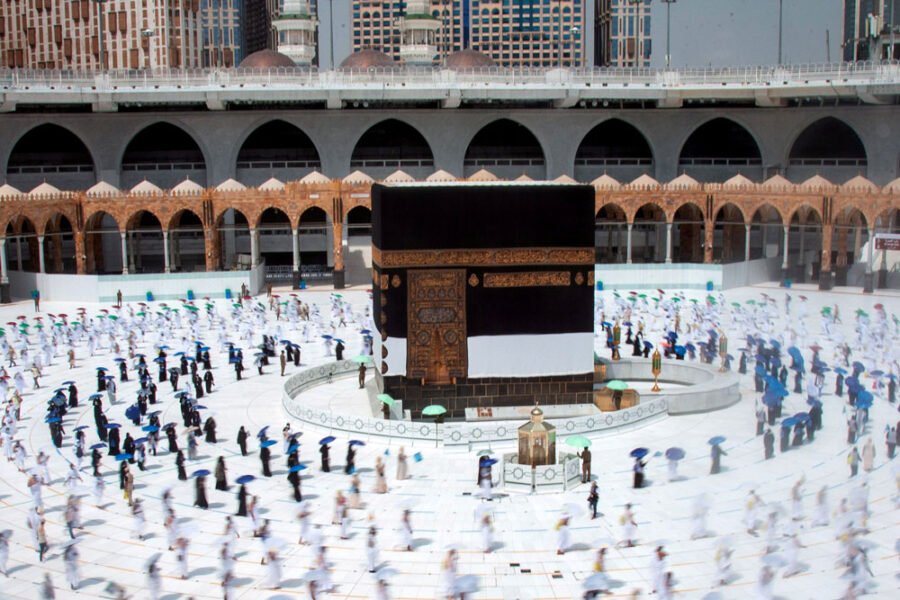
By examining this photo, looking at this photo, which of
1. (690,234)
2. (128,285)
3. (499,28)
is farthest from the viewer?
(499,28)

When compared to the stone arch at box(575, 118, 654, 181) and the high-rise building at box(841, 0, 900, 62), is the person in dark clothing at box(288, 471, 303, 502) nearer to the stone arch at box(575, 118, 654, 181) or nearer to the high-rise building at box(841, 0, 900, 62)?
the stone arch at box(575, 118, 654, 181)

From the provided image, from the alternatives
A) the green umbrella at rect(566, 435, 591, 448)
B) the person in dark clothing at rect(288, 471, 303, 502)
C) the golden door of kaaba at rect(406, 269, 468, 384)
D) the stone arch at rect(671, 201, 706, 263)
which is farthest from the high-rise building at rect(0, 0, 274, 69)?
the green umbrella at rect(566, 435, 591, 448)

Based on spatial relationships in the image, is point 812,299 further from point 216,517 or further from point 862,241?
point 216,517

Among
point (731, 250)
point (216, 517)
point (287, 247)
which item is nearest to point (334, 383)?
point (216, 517)

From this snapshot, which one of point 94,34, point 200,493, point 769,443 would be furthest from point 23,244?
point 94,34

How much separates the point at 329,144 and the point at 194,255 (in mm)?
8490

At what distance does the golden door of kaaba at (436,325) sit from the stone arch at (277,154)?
3008 centimetres

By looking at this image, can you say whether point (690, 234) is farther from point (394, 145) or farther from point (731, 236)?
point (394, 145)

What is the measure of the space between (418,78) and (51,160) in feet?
63.5

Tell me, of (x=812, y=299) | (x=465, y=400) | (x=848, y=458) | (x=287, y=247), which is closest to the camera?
(x=848, y=458)

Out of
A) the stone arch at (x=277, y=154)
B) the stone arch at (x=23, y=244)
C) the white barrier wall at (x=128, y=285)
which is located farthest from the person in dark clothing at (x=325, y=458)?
the stone arch at (x=277, y=154)

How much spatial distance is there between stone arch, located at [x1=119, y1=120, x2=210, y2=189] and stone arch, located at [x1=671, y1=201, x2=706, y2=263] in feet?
75.5

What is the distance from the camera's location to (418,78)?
47.3 metres

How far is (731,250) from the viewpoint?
151 feet
